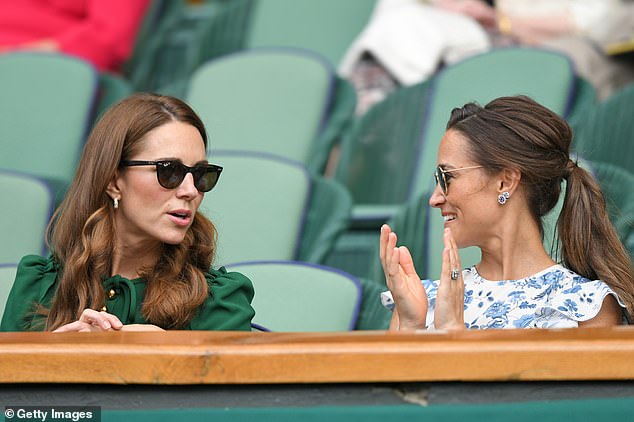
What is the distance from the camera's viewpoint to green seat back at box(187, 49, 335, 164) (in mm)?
3760

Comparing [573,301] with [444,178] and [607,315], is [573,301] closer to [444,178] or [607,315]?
[607,315]

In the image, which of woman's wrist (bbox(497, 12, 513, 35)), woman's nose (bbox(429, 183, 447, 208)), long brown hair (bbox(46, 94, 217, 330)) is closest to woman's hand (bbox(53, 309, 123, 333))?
long brown hair (bbox(46, 94, 217, 330))

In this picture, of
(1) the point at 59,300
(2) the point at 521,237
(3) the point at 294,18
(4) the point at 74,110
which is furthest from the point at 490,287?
(3) the point at 294,18

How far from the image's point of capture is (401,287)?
191cm

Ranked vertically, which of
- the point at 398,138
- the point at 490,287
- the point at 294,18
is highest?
the point at 294,18

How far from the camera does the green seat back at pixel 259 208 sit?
299cm

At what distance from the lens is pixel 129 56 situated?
473 centimetres

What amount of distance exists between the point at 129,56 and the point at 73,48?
31cm

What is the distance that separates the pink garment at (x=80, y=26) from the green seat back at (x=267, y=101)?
718 mm

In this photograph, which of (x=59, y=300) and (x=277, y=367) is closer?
(x=277, y=367)

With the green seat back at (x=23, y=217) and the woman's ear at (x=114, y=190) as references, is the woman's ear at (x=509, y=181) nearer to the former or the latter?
the woman's ear at (x=114, y=190)

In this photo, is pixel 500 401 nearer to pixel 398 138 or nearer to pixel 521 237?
pixel 521 237

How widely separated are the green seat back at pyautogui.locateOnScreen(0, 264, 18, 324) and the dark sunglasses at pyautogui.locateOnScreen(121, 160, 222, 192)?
0.52 metres

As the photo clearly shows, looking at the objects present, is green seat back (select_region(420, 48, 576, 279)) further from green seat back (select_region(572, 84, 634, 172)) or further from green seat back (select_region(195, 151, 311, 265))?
green seat back (select_region(195, 151, 311, 265))
